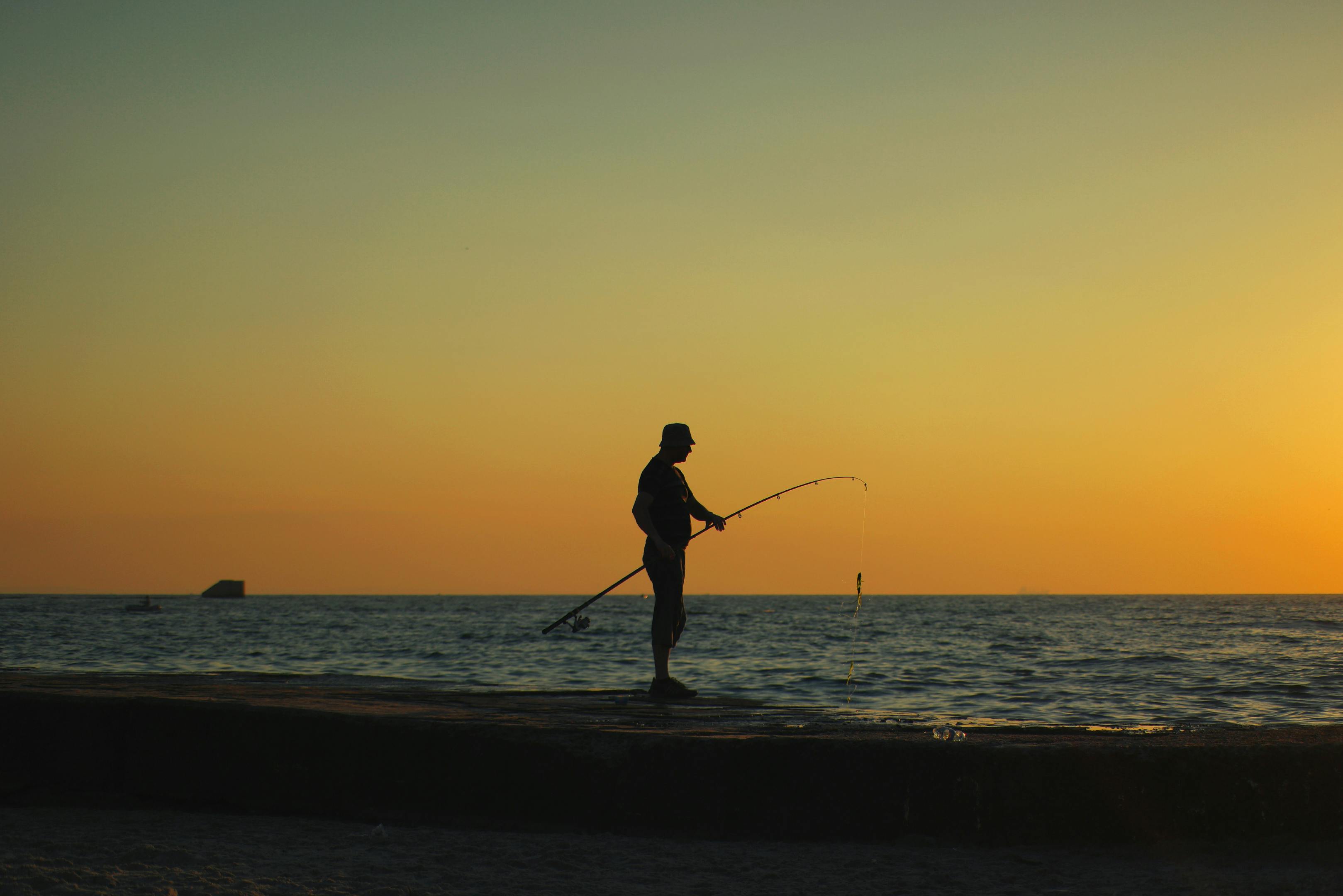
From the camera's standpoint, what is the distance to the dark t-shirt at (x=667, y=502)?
6.01 metres

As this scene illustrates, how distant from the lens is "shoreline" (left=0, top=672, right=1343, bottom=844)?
10.6 feet

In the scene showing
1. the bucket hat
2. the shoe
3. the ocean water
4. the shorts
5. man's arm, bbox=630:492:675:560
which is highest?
the bucket hat

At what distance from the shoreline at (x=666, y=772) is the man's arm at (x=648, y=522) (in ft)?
5.43

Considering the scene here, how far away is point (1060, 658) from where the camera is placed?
17.0 metres

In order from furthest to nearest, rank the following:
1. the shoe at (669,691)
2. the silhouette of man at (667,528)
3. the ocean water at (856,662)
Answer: the ocean water at (856,662) → the silhouette of man at (667,528) → the shoe at (669,691)

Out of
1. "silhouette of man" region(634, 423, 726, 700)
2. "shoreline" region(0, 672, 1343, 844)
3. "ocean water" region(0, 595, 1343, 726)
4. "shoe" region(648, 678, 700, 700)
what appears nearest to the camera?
"shoreline" region(0, 672, 1343, 844)

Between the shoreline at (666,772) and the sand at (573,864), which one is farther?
the shoreline at (666,772)

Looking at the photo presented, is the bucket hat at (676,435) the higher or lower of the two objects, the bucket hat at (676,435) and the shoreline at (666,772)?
the higher

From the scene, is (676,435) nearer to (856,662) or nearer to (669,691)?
(669,691)

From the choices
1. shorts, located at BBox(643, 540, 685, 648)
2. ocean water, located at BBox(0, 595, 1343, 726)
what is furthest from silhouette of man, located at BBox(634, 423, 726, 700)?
ocean water, located at BBox(0, 595, 1343, 726)

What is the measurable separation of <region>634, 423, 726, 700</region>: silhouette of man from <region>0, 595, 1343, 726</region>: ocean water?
1.13m

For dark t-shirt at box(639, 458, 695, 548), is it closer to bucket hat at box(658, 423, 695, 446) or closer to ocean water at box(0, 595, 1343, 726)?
bucket hat at box(658, 423, 695, 446)

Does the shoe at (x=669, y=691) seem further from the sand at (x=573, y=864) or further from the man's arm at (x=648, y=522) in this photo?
the sand at (x=573, y=864)

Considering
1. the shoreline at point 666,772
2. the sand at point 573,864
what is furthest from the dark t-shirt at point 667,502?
the sand at point 573,864
